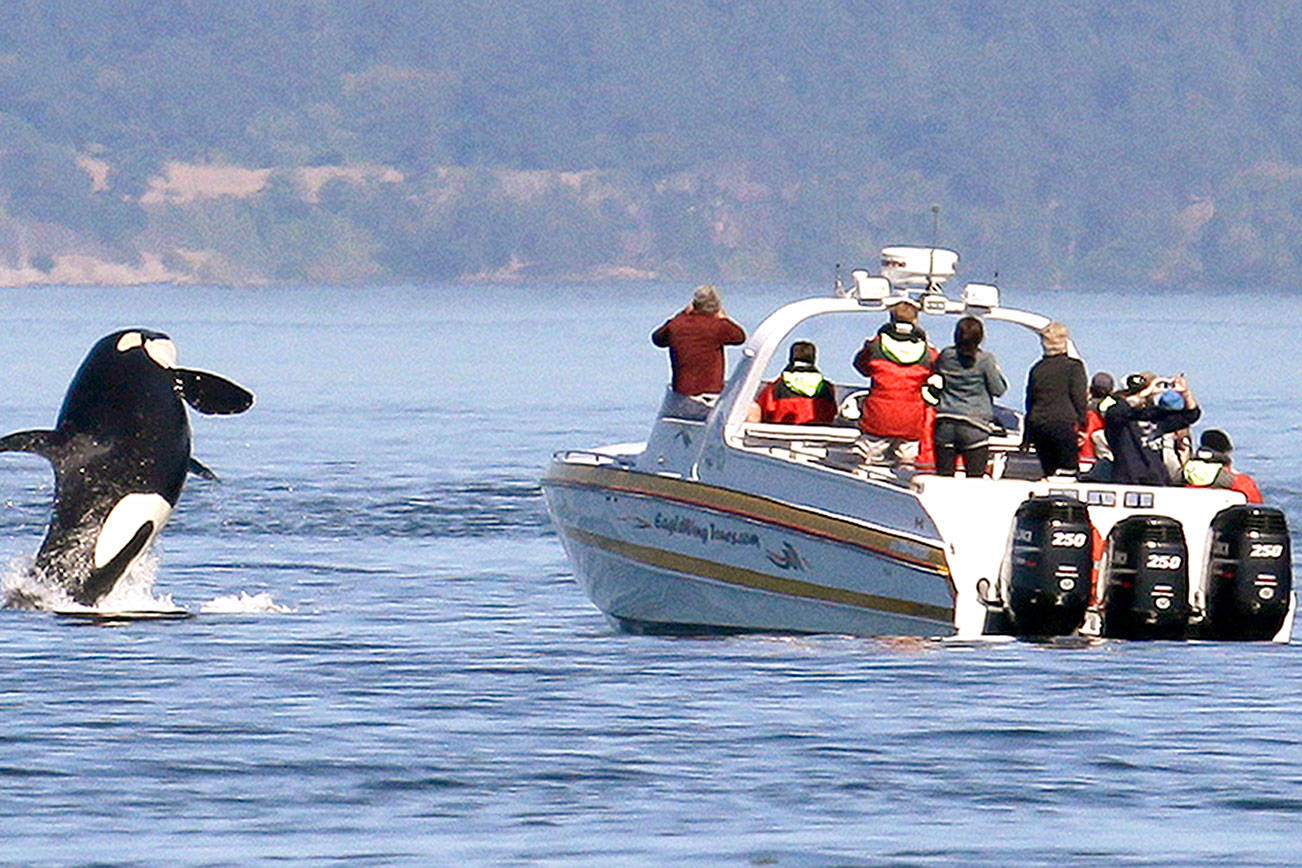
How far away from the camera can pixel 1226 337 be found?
137 metres

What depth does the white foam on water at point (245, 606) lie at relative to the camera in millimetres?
25531

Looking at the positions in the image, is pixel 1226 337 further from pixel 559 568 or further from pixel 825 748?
pixel 825 748

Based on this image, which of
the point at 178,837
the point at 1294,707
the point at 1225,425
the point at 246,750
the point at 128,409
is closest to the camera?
the point at 178,837

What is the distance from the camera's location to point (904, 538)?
69.3ft

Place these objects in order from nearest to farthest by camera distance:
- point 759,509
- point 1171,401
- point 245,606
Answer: point 1171,401, point 759,509, point 245,606

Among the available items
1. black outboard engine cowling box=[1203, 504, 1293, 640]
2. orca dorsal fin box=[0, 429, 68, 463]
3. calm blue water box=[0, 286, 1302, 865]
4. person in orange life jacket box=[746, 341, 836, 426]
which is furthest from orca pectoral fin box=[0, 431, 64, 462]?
black outboard engine cowling box=[1203, 504, 1293, 640]

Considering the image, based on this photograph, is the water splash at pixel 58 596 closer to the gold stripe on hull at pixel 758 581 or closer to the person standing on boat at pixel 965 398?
the gold stripe on hull at pixel 758 581

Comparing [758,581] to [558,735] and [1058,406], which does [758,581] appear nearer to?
[1058,406]

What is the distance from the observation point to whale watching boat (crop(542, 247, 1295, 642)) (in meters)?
→ 20.9

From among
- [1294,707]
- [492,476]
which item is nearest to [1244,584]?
[1294,707]

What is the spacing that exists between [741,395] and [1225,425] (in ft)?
118

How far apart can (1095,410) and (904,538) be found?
11.2ft

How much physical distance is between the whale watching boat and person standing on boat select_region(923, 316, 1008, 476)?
1.03 feet

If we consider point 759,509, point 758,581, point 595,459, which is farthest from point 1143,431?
point 595,459
